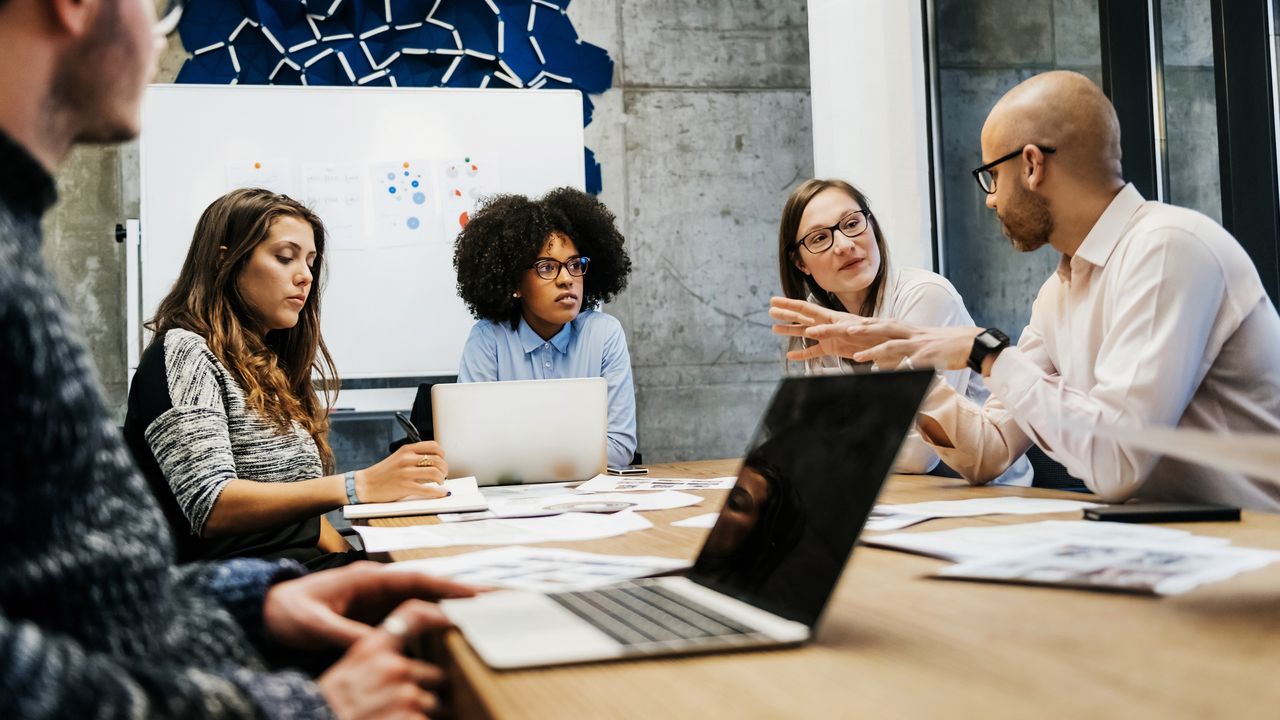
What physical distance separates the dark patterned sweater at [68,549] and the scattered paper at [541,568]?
0.32 metres

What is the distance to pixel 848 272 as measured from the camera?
289 centimetres

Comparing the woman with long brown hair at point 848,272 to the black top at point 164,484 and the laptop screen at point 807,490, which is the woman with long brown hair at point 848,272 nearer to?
the black top at point 164,484

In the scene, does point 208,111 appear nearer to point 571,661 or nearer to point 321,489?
point 321,489

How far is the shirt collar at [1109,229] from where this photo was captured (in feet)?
6.04

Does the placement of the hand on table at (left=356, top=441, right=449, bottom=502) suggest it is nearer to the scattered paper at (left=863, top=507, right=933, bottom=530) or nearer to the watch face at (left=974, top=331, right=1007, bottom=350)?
the scattered paper at (left=863, top=507, right=933, bottom=530)

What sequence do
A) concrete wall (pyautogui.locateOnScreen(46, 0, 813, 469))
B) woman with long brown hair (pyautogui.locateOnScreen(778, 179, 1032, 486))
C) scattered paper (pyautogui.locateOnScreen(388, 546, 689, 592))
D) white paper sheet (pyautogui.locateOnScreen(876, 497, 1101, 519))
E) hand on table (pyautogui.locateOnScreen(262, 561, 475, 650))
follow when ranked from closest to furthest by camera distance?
hand on table (pyautogui.locateOnScreen(262, 561, 475, 650))
scattered paper (pyautogui.locateOnScreen(388, 546, 689, 592))
white paper sheet (pyautogui.locateOnScreen(876, 497, 1101, 519))
woman with long brown hair (pyautogui.locateOnScreen(778, 179, 1032, 486))
concrete wall (pyautogui.locateOnScreen(46, 0, 813, 469))

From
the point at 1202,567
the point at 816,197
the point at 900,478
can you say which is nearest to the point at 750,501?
the point at 1202,567

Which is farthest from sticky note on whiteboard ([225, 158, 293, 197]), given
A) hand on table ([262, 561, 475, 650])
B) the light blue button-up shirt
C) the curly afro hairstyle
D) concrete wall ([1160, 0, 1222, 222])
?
→ hand on table ([262, 561, 475, 650])

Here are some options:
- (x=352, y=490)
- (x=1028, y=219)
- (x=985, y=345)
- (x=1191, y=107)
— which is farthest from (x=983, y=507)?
(x=1191, y=107)

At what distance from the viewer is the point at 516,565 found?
41.3 inches

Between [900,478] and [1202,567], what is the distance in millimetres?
1219

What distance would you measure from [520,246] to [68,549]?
320cm

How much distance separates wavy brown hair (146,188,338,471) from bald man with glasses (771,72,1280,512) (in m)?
1.09

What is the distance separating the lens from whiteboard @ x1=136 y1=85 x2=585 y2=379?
4.08 m
